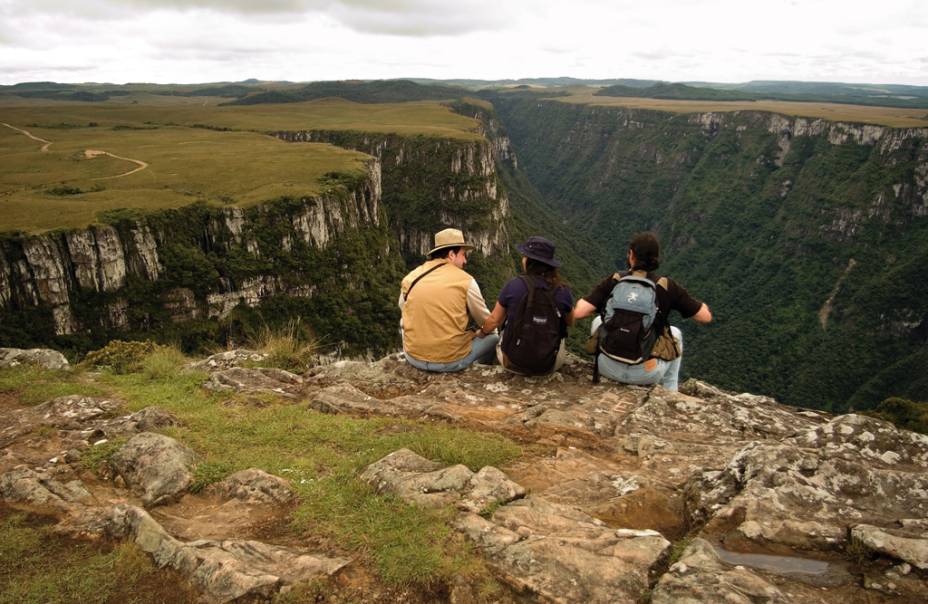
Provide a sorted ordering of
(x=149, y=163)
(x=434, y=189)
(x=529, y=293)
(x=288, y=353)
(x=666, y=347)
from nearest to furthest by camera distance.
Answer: (x=529, y=293) → (x=666, y=347) → (x=288, y=353) → (x=149, y=163) → (x=434, y=189)

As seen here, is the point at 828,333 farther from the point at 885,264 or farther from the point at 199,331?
the point at 199,331

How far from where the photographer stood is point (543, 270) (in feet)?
29.9

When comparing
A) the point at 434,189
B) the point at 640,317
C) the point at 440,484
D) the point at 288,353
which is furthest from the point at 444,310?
the point at 434,189

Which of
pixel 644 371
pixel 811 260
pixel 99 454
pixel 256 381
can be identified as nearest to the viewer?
pixel 99 454

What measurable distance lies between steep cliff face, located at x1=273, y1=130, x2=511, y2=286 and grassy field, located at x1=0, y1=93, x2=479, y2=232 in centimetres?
458

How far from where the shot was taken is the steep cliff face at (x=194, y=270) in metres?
50.8

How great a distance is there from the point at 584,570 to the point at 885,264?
519ft

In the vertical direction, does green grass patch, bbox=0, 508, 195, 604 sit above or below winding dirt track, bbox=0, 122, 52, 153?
below

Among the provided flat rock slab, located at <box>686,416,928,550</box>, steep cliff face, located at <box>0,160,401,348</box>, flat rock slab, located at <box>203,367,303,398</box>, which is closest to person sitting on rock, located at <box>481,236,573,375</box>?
flat rock slab, located at <box>686,416,928,550</box>

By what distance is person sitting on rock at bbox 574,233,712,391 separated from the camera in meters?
8.62

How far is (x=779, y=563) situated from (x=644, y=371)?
4.81 metres

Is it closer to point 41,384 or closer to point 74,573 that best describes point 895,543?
point 74,573

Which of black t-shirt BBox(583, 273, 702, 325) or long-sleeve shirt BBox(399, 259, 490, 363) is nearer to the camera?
black t-shirt BBox(583, 273, 702, 325)

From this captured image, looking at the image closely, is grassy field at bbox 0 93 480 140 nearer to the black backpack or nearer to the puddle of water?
the black backpack
